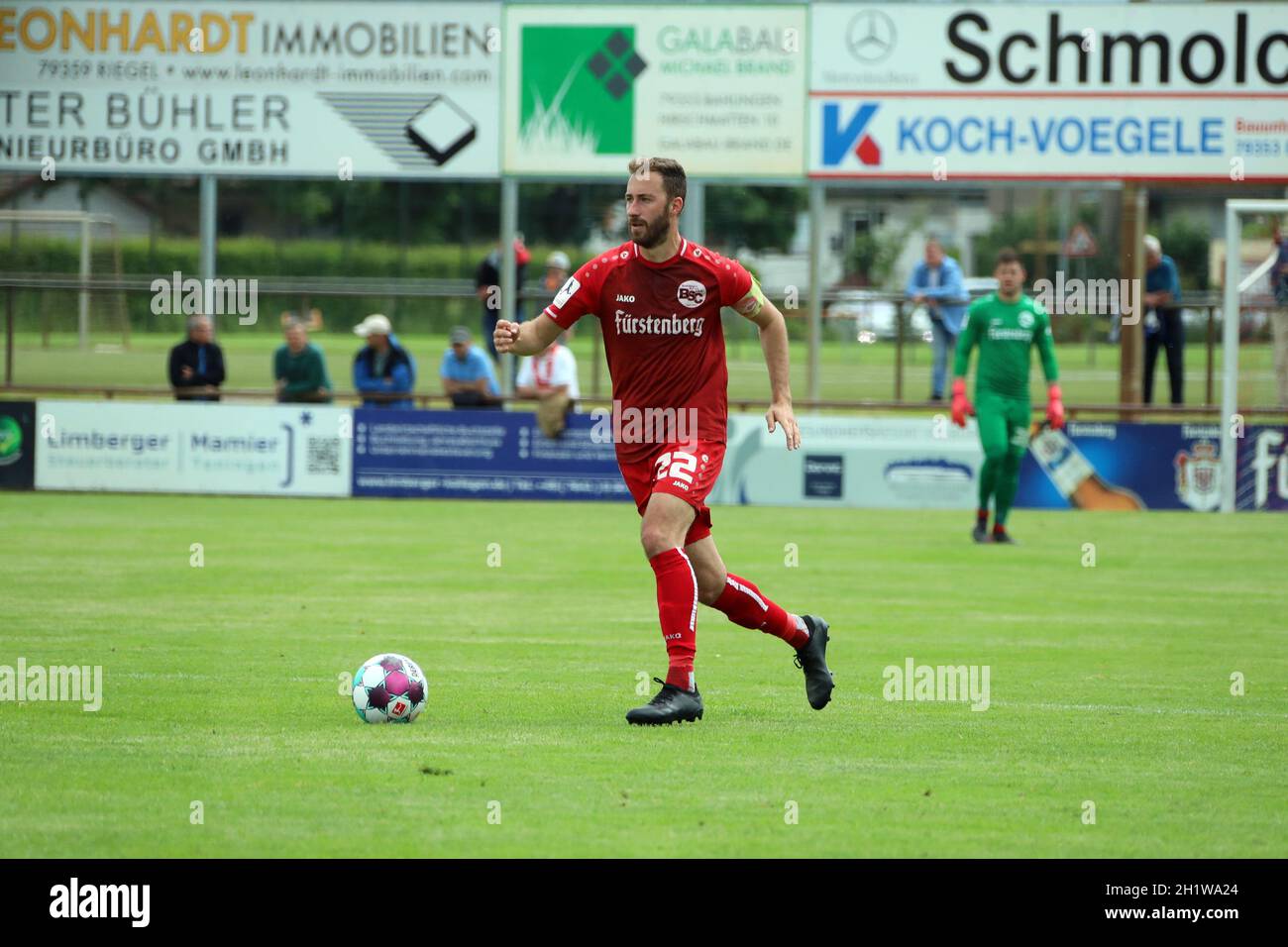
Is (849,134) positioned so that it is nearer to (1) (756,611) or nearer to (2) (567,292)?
(2) (567,292)

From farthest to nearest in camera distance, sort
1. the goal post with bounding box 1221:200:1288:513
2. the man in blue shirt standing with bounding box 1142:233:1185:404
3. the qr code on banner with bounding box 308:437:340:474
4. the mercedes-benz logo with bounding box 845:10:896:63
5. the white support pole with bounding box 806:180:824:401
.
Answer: the white support pole with bounding box 806:180:824:401, the mercedes-benz logo with bounding box 845:10:896:63, the man in blue shirt standing with bounding box 1142:233:1185:404, the qr code on banner with bounding box 308:437:340:474, the goal post with bounding box 1221:200:1288:513

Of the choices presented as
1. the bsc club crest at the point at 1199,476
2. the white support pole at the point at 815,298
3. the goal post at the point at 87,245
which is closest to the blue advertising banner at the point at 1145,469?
the bsc club crest at the point at 1199,476

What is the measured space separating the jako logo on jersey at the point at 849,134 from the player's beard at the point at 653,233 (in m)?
16.6

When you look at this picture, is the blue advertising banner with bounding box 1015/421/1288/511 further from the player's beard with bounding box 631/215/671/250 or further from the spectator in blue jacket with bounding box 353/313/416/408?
the player's beard with bounding box 631/215/671/250

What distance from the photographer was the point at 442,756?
24.0ft

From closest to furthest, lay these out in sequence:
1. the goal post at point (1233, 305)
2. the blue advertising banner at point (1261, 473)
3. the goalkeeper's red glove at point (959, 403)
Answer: the goalkeeper's red glove at point (959, 403), the blue advertising banner at point (1261, 473), the goal post at point (1233, 305)

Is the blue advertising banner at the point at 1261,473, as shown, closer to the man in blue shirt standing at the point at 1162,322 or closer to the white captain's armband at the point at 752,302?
the man in blue shirt standing at the point at 1162,322

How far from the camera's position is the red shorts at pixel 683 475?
8265mm

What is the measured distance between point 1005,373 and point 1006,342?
0.95 feet

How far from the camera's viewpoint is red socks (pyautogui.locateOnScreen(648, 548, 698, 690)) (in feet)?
26.9

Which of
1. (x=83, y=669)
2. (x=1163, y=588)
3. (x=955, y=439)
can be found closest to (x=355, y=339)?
(x=955, y=439)

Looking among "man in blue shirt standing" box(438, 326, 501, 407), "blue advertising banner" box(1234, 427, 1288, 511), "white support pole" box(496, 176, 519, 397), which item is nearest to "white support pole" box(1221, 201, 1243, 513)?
"blue advertising banner" box(1234, 427, 1288, 511)

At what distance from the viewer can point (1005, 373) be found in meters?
17.1

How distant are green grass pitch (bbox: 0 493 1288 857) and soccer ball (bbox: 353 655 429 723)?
100 millimetres
